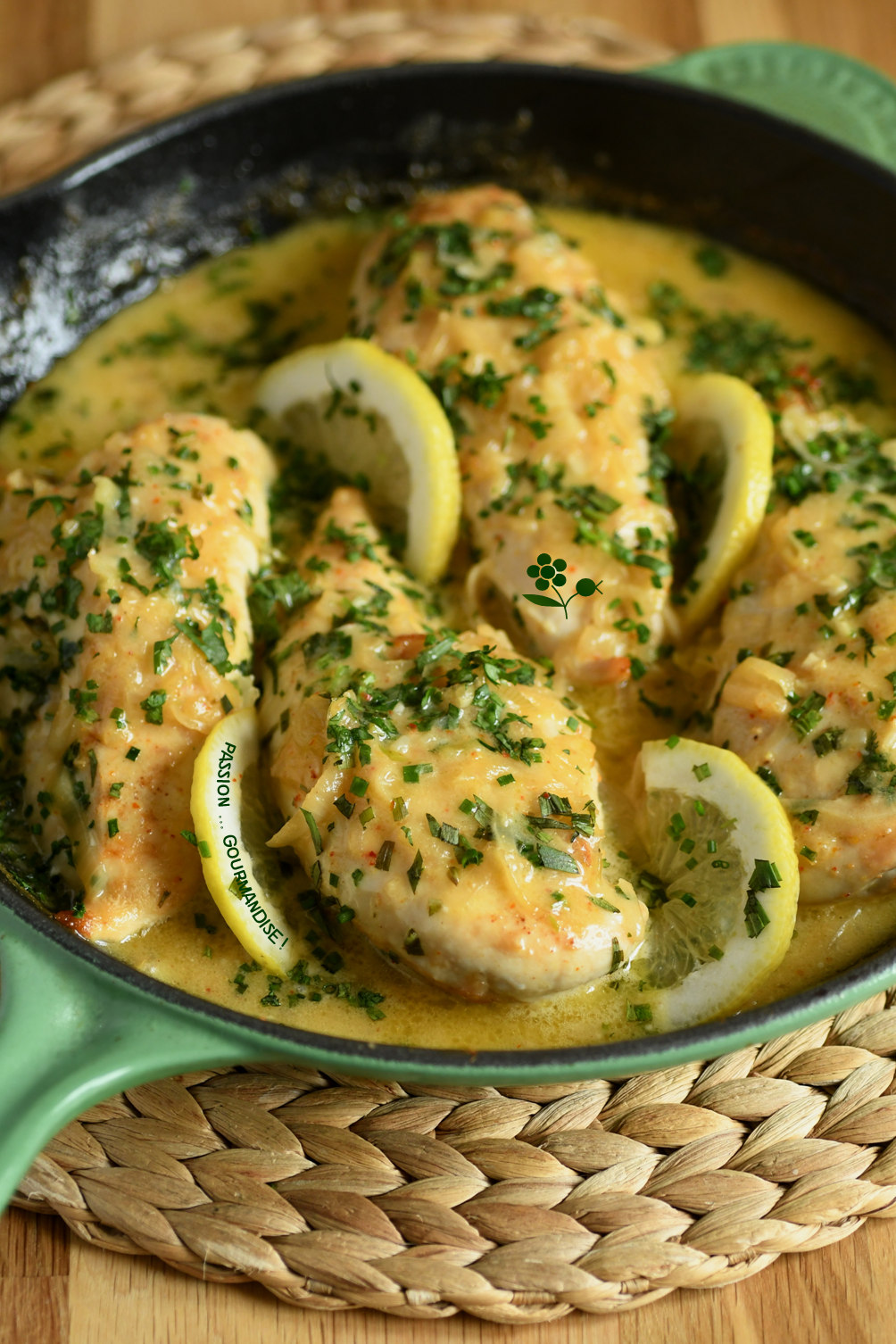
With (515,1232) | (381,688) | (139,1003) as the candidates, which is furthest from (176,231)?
(515,1232)

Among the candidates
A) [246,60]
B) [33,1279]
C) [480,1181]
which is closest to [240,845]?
[480,1181]

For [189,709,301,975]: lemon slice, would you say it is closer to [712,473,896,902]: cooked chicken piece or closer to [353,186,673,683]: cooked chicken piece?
[353,186,673,683]: cooked chicken piece

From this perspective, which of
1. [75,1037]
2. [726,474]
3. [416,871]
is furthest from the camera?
[726,474]

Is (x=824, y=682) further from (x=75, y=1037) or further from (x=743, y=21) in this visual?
(x=743, y=21)

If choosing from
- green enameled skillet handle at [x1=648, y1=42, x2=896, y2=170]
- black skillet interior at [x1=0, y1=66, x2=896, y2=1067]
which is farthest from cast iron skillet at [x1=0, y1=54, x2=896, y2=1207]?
green enameled skillet handle at [x1=648, y1=42, x2=896, y2=170]

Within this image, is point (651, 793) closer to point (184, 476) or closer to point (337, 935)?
point (337, 935)

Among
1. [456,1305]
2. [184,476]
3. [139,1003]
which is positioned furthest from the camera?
[184,476]

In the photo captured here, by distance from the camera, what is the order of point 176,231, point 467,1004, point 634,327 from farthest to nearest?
point 176,231
point 634,327
point 467,1004
